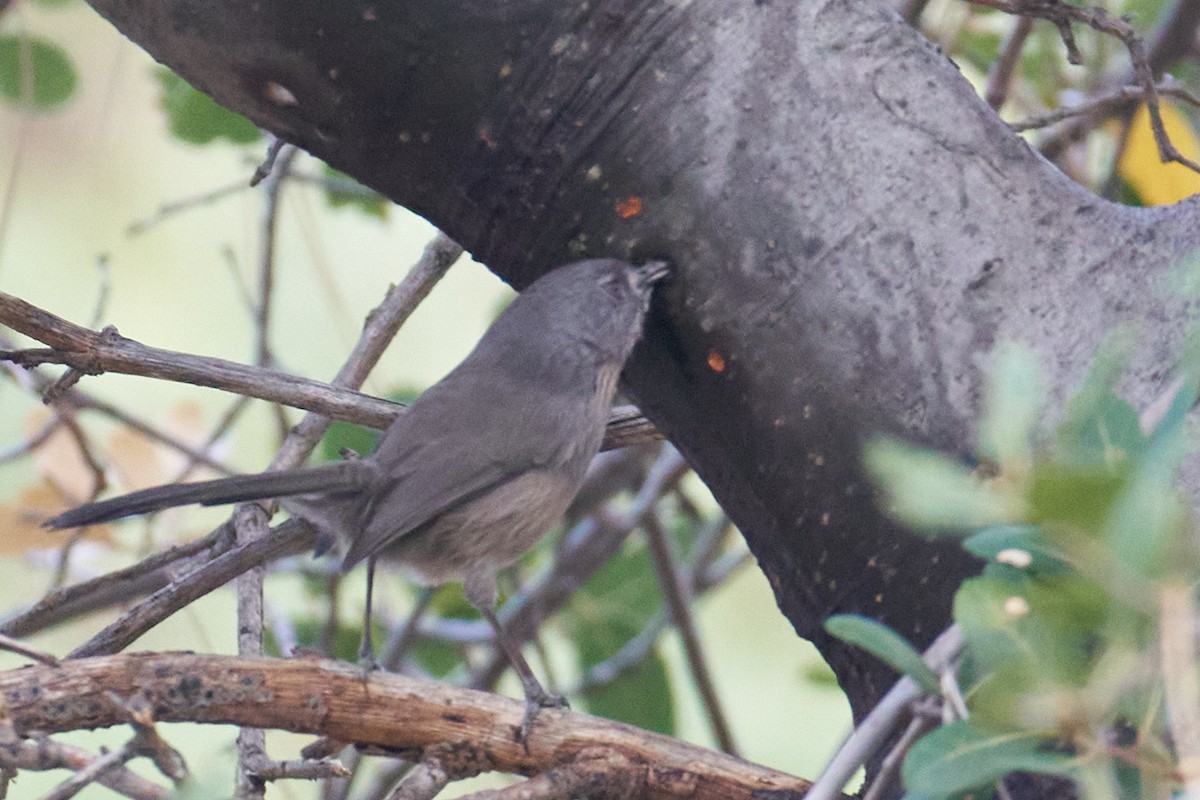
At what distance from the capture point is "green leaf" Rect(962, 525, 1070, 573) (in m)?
1.04

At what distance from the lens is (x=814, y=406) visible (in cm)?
170

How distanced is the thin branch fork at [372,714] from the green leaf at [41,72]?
262cm

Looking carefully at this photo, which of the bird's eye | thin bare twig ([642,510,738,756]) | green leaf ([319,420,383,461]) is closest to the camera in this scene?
the bird's eye

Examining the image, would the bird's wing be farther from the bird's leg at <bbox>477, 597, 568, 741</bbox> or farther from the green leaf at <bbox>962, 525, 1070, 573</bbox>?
the green leaf at <bbox>962, 525, 1070, 573</bbox>

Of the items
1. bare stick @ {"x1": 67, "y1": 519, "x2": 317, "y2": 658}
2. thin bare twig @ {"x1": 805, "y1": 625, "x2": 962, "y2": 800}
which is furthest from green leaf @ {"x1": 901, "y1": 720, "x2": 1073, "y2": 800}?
bare stick @ {"x1": 67, "y1": 519, "x2": 317, "y2": 658}

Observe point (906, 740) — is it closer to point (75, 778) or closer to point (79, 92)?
point (75, 778)

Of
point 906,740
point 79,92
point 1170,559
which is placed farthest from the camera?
point 79,92

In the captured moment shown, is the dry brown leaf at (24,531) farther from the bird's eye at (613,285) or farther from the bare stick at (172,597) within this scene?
the bird's eye at (613,285)

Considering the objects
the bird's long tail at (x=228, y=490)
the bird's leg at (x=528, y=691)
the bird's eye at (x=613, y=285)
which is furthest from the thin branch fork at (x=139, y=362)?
the bird's leg at (x=528, y=691)

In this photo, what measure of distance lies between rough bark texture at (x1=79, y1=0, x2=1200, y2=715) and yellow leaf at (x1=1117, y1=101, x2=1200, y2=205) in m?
1.71

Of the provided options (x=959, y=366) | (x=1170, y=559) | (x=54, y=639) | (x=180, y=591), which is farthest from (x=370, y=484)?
(x=54, y=639)

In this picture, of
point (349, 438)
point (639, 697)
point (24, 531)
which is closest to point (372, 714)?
point (349, 438)

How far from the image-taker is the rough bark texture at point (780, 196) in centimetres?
164

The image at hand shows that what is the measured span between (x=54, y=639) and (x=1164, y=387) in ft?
16.7
